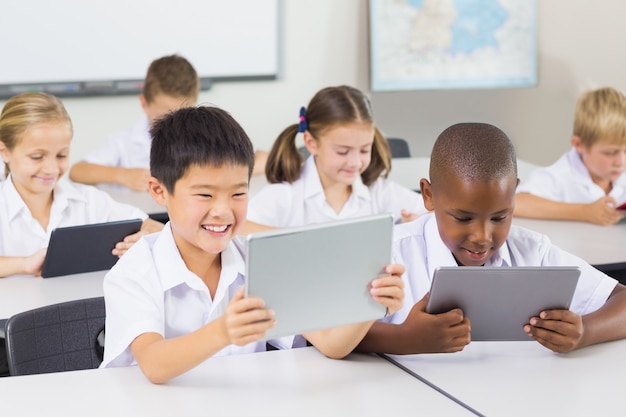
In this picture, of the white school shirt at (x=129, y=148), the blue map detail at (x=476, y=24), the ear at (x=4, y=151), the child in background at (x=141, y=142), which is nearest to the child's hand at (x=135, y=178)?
the child in background at (x=141, y=142)

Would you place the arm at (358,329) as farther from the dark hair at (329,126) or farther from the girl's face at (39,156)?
the dark hair at (329,126)

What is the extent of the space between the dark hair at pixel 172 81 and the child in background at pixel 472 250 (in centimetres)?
188

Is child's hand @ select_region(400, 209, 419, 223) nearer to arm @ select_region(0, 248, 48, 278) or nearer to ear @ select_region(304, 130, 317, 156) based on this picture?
ear @ select_region(304, 130, 317, 156)

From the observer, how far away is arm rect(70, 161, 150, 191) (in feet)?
11.5

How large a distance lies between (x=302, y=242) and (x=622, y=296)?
0.80m

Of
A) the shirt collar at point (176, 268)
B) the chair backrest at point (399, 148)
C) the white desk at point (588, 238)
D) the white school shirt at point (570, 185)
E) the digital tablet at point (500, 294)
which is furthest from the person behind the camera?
the chair backrest at point (399, 148)

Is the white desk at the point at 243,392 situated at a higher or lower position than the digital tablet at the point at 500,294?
lower

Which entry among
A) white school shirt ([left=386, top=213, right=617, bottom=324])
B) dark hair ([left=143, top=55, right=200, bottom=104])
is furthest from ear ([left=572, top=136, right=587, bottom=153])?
dark hair ([left=143, top=55, right=200, bottom=104])

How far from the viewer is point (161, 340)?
159 cm

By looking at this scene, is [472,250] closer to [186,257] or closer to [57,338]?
[186,257]

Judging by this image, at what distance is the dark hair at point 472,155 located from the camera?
1768 millimetres

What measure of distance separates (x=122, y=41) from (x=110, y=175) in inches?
51.0

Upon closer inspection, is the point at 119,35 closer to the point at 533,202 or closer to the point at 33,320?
the point at 533,202

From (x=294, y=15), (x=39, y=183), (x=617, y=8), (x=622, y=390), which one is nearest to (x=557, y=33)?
(x=617, y=8)
